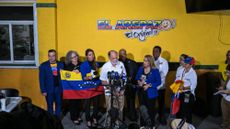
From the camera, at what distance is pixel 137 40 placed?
789 cm

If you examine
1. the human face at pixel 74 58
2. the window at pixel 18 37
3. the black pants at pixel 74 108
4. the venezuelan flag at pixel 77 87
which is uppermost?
the window at pixel 18 37

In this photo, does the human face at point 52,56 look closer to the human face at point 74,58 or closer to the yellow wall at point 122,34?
the human face at point 74,58

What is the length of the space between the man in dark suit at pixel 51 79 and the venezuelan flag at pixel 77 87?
0.46 feet

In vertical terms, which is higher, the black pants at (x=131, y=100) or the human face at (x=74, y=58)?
the human face at (x=74, y=58)

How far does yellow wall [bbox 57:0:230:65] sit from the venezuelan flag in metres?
1.44

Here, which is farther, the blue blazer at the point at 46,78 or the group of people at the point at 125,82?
the blue blazer at the point at 46,78

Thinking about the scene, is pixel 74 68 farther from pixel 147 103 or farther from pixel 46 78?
pixel 147 103

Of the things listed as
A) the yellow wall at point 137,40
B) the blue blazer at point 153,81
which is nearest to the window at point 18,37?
the yellow wall at point 137,40

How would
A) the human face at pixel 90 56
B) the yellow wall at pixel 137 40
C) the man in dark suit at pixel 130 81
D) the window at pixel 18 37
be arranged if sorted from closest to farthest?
the human face at pixel 90 56
the man in dark suit at pixel 130 81
the yellow wall at pixel 137 40
the window at pixel 18 37

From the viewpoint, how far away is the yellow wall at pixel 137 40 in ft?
25.5

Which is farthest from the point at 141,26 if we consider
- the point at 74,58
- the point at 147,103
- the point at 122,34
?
the point at 147,103

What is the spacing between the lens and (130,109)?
7.29 meters

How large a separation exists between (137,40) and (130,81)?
151 centimetres

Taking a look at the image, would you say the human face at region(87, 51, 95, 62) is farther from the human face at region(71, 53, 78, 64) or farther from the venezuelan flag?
the venezuelan flag
